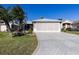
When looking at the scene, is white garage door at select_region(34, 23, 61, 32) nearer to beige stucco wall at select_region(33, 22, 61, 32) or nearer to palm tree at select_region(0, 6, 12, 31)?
beige stucco wall at select_region(33, 22, 61, 32)

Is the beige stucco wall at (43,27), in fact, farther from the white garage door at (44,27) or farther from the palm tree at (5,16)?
the palm tree at (5,16)

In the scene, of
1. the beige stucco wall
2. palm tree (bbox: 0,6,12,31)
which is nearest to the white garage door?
the beige stucco wall

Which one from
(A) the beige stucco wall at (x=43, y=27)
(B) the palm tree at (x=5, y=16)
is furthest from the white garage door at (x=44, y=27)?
(B) the palm tree at (x=5, y=16)

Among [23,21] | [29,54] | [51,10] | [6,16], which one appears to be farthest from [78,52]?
[6,16]

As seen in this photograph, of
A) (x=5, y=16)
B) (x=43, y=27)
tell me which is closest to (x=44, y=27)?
(x=43, y=27)

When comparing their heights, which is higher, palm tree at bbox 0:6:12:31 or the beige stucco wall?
palm tree at bbox 0:6:12:31

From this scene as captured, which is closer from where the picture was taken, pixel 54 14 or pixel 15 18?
pixel 54 14

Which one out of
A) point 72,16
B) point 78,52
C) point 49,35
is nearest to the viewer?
point 78,52

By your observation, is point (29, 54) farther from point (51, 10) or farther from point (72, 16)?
point (72, 16)
